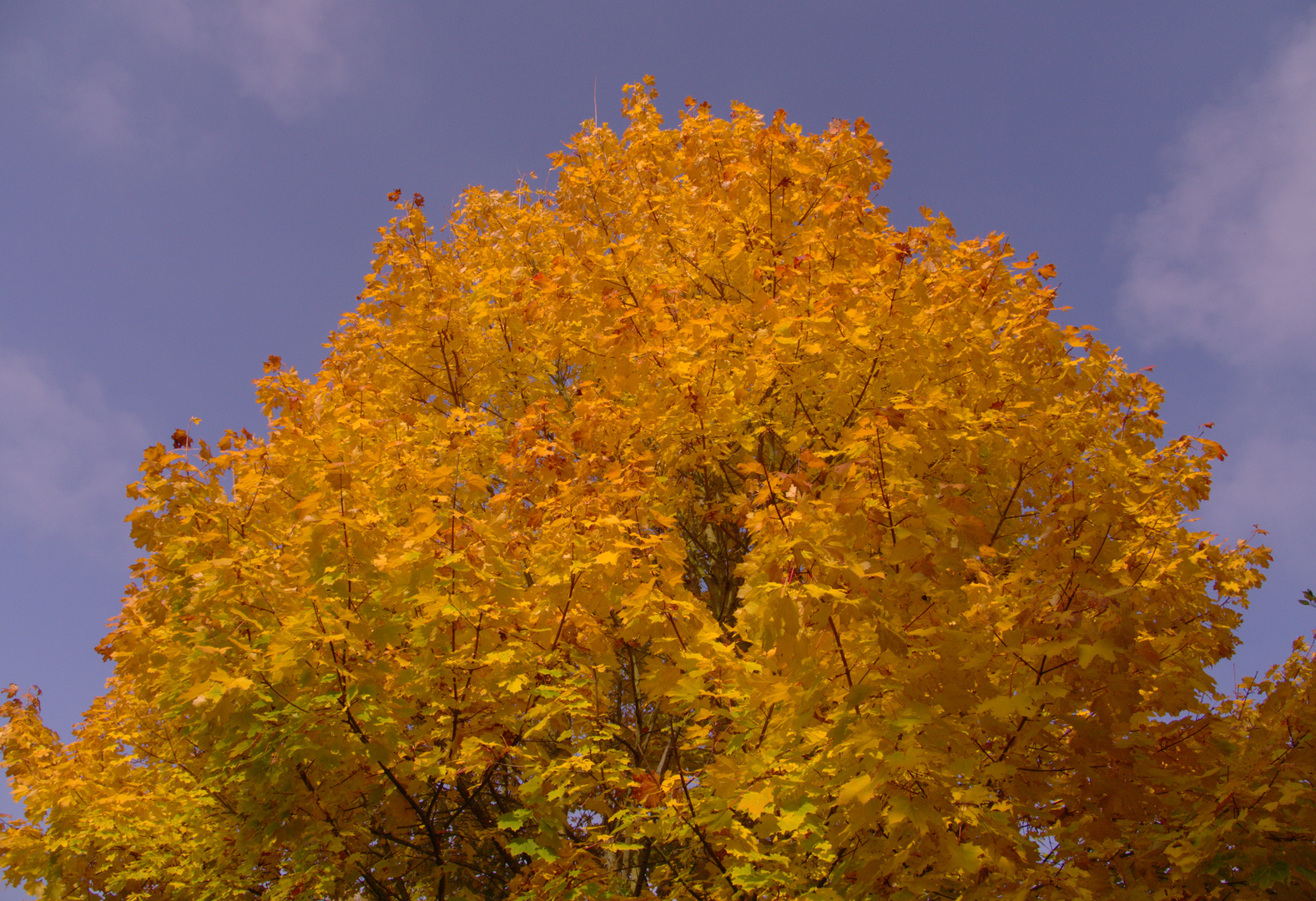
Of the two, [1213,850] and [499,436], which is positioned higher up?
[499,436]

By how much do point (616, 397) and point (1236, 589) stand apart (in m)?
5.89

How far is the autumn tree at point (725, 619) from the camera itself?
129 inches

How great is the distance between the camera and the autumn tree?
3271 millimetres

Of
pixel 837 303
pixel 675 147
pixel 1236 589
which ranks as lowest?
pixel 1236 589

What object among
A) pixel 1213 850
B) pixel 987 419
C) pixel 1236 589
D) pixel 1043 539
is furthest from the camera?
pixel 1236 589

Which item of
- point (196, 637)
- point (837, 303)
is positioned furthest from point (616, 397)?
point (196, 637)

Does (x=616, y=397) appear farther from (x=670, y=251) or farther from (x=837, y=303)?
(x=837, y=303)

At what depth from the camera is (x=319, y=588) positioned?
3.93 metres

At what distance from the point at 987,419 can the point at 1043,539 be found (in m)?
0.86

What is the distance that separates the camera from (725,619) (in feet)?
21.4

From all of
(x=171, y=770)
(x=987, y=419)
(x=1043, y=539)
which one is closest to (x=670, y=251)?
(x=987, y=419)

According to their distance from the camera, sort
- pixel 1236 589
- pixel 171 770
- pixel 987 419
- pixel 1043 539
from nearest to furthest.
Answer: pixel 1043 539
pixel 987 419
pixel 171 770
pixel 1236 589

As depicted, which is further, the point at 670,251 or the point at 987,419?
the point at 670,251

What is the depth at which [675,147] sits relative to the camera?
351 inches
